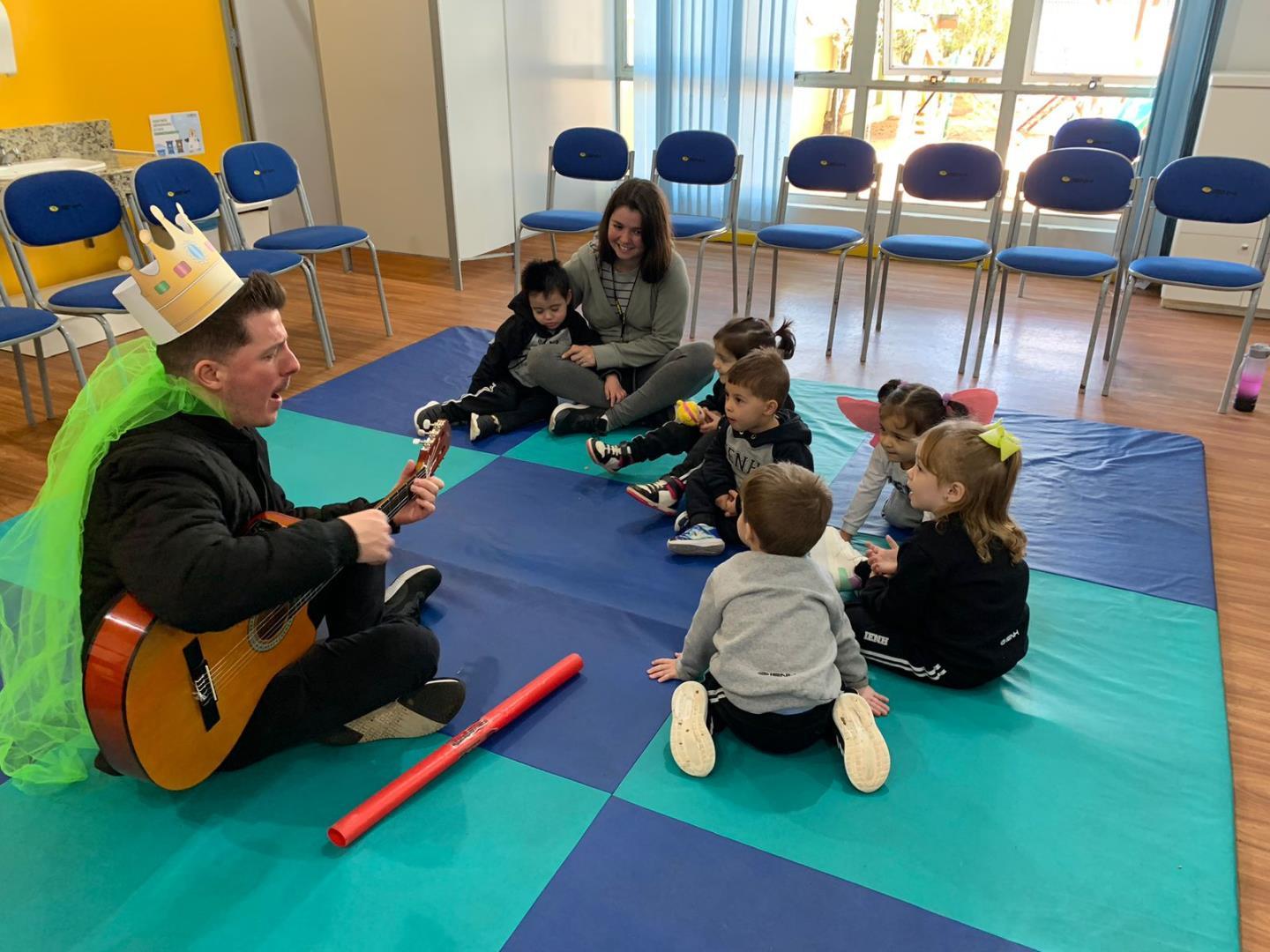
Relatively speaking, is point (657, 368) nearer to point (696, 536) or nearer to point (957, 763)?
point (696, 536)

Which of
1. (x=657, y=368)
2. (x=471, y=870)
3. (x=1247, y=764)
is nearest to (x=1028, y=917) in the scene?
(x=1247, y=764)

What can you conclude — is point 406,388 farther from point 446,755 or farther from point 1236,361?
point 1236,361

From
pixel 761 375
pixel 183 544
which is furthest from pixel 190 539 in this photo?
pixel 761 375

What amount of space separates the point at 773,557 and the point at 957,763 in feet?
1.94

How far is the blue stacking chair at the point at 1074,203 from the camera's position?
394cm

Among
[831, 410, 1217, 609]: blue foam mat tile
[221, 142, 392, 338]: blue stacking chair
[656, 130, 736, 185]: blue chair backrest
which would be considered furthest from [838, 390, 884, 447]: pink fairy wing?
[221, 142, 392, 338]: blue stacking chair

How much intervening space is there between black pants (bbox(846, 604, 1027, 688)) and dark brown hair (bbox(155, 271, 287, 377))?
1.48 meters

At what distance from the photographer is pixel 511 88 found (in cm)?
570

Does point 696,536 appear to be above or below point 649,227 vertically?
below

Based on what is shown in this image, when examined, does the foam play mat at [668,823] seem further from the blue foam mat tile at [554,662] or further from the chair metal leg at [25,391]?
the chair metal leg at [25,391]

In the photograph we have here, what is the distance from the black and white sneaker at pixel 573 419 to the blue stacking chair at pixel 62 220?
1651 millimetres

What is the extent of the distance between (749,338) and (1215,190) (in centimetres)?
247

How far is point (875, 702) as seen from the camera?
2049mm

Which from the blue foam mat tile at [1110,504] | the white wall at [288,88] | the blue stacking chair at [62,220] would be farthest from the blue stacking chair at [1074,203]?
the white wall at [288,88]
